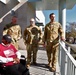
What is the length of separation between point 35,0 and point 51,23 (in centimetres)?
623

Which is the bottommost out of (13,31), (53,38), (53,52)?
(53,52)

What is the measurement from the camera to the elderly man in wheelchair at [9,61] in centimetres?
366

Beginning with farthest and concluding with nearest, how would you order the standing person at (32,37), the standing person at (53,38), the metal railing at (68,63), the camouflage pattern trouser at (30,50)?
1. the camouflage pattern trouser at (30,50)
2. the standing person at (32,37)
3. the standing person at (53,38)
4. the metal railing at (68,63)

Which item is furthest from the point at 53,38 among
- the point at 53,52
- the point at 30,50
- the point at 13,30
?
the point at 13,30

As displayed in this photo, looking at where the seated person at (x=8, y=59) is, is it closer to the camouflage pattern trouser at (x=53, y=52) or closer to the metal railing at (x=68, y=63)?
the metal railing at (x=68, y=63)

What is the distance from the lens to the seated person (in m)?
3.66

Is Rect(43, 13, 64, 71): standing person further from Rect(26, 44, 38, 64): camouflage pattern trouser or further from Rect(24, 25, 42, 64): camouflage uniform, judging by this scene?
Rect(26, 44, 38, 64): camouflage pattern trouser

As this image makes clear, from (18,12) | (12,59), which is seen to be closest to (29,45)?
(12,59)

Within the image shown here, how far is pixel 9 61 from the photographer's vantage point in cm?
375

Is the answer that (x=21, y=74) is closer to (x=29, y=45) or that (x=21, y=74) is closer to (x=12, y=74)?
(x=12, y=74)

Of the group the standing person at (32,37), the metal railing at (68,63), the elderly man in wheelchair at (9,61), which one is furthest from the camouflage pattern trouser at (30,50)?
the elderly man in wheelchair at (9,61)

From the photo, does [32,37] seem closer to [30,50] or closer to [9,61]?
[30,50]

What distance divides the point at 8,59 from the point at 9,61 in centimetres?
4

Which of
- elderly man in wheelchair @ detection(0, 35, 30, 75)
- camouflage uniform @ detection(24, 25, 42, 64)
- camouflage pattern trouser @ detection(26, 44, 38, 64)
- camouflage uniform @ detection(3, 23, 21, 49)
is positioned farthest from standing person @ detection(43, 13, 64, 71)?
elderly man in wheelchair @ detection(0, 35, 30, 75)
